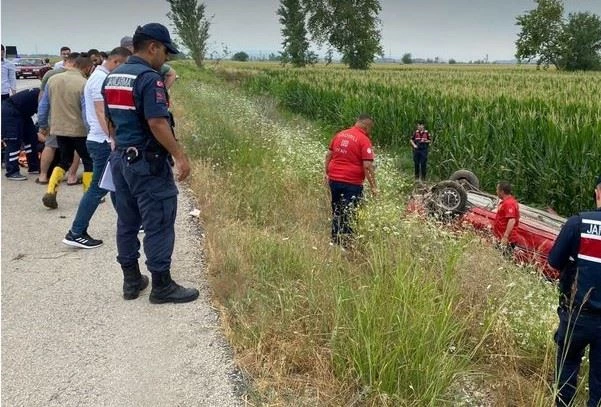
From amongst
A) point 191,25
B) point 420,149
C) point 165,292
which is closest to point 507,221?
point 165,292

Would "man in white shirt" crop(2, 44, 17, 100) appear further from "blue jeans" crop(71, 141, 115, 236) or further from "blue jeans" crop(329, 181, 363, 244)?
"blue jeans" crop(329, 181, 363, 244)

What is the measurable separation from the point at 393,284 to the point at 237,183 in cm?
430

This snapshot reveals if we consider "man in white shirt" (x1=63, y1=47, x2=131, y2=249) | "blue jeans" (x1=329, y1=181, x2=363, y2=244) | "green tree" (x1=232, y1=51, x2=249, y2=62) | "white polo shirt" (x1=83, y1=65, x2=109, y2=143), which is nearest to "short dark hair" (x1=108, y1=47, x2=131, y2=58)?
"man in white shirt" (x1=63, y1=47, x2=131, y2=249)

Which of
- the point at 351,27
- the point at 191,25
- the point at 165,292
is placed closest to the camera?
the point at 165,292

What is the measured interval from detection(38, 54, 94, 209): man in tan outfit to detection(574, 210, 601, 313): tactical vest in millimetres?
5432

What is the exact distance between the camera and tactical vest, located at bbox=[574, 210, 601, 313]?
9.43 ft

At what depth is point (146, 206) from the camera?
12.5 feet

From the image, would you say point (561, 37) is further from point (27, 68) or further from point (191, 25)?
point (27, 68)

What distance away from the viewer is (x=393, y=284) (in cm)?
340

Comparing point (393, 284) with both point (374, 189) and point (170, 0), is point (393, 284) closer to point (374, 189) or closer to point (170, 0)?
point (374, 189)

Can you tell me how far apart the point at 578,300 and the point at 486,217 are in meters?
4.10

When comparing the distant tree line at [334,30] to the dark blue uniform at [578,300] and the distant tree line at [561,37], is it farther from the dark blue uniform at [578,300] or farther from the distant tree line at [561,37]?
the dark blue uniform at [578,300]

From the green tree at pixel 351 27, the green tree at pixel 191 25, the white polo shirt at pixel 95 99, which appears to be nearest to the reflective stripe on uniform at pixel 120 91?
the white polo shirt at pixel 95 99

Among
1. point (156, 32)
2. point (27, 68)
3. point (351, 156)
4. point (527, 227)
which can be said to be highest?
point (27, 68)
